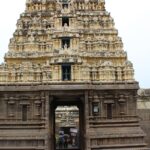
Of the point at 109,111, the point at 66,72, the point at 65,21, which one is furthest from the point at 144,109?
the point at 65,21

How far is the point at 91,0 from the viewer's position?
105 feet

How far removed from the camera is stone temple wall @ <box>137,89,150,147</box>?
37359 millimetres

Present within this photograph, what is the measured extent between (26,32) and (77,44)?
4.59 m

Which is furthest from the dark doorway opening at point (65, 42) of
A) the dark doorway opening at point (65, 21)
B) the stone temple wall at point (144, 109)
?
the stone temple wall at point (144, 109)

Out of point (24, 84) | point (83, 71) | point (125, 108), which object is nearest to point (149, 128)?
point (125, 108)

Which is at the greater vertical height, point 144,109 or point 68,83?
point 68,83

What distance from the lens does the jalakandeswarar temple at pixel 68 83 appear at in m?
27.1

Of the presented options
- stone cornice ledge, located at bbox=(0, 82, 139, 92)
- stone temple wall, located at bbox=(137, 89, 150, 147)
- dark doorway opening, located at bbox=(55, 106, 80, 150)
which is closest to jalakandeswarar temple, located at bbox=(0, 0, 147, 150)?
stone cornice ledge, located at bbox=(0, 82, 139, 92)

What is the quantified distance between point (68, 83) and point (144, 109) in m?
13.3

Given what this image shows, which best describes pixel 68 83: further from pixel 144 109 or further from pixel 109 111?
pixel 144 109

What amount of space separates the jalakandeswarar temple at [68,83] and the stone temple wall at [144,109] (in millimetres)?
9703

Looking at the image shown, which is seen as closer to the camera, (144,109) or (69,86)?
(69,86)

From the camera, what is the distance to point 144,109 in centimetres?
3794

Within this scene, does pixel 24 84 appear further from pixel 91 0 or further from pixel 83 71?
pixel 91 0
